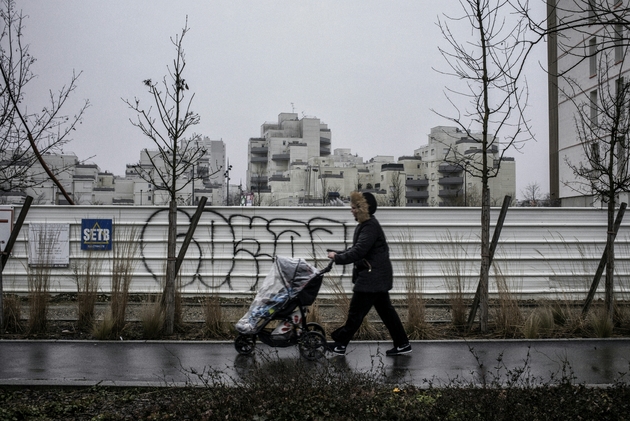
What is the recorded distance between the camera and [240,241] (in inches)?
530

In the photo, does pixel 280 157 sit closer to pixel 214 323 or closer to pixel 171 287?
pixel 171 287

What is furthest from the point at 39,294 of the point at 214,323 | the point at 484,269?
the point at 484,269

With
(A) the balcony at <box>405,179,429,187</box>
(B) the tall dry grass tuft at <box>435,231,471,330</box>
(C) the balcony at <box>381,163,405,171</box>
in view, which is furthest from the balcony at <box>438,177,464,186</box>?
(B) the tall dry grass tuft at <box>435,231,471,330</box>

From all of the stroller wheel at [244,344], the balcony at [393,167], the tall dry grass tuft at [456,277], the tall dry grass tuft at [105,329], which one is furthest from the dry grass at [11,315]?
the balcony at [393,167]

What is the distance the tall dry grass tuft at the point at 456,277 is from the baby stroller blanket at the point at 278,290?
2.90 m

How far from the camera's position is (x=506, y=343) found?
8883 mm

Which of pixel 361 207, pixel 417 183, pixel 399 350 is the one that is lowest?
pixel 399 350

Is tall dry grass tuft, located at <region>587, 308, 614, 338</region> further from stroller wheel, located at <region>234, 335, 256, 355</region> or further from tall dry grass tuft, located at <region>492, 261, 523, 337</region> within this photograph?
stroller wheel, located at <region>234, 335, 256, 355</region>

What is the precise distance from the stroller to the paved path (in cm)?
19

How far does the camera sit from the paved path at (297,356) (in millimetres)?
6863

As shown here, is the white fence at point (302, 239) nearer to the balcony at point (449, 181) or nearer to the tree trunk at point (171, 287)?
the tree trunk at point (171, 287)

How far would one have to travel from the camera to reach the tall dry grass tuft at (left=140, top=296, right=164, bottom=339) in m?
9.18

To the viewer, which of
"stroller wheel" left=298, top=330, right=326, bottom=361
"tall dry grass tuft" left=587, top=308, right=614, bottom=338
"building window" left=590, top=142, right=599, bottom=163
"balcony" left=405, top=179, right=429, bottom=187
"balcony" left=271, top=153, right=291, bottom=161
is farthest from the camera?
"balcony" left=271, top=153, right=291, bottom=161

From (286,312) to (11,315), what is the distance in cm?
453
